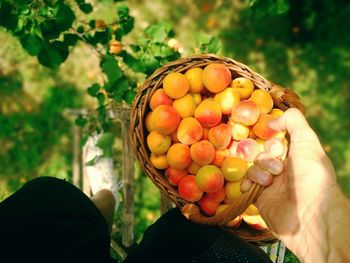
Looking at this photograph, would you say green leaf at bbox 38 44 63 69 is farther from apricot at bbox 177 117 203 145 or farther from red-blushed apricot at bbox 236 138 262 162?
red-blushed apricot at bbox 236 138 262 162

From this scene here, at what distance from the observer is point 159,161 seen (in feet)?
5.40

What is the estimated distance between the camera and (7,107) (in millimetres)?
2820

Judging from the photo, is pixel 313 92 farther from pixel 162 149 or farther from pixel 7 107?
pixel 7 107

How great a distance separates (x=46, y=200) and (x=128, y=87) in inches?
25.0

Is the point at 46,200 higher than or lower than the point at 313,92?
lower

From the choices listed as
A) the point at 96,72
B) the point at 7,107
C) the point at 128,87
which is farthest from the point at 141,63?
the point at 7,107

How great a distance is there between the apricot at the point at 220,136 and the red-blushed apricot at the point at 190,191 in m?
0.19

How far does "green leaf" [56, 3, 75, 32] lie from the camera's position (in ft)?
5.27

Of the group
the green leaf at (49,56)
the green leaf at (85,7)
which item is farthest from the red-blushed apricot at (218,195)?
the green leaf at (85,7)

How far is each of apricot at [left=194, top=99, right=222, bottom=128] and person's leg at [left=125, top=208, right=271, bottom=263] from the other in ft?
1.34

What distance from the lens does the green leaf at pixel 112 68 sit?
1753 millimetres

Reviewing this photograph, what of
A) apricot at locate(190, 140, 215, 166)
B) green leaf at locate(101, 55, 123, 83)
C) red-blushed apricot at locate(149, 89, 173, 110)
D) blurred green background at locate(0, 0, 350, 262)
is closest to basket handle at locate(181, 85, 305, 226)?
apricot at locate(190, 140, 215, 166)

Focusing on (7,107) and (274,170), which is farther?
(7,107)

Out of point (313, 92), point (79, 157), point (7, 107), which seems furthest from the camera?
point (313, 92)
